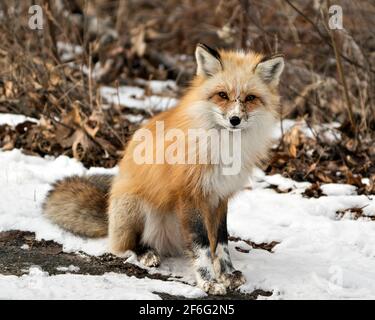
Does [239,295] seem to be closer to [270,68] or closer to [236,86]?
[236,86]

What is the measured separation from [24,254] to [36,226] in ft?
1.99

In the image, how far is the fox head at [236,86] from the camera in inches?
162

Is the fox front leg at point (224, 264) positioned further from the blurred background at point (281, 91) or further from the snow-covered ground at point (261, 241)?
the blurred background at point (281, 91)

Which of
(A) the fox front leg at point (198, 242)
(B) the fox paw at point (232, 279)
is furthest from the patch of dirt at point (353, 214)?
(A) the fox front leg at point (198, 242)

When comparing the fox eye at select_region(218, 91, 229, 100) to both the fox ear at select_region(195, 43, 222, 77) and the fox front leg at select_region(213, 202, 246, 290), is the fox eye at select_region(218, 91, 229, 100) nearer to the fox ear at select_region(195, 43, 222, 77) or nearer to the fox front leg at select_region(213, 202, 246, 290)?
the fox ear at select_region(195, 43, 222, 77)

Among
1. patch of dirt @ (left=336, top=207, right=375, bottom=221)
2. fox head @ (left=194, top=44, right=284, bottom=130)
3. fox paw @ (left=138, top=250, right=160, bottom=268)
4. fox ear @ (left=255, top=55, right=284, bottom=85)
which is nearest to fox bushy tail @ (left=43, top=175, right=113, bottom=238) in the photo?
fox paw @ (left=138, top=250, right=160, bottom=268)

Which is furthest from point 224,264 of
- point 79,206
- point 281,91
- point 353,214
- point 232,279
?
point 281,91

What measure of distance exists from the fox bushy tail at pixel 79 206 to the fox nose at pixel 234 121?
1619 mm

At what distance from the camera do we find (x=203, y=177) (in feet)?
13.8

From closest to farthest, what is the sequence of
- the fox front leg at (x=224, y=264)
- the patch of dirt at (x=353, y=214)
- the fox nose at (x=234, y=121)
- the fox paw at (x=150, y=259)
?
the fox nose at (x=234, y=121) → the fox front leg at (x=224, y=264) → the fox paw at (x=150, y=259) → the patch of dirt at (x=353, y=214)

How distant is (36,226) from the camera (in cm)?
508
